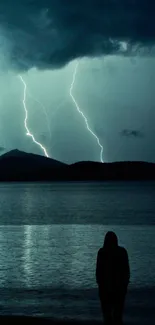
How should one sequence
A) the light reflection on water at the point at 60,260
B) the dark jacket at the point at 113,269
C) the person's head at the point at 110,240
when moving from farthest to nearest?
the light reflection on water at the point at 60,260, the dark jacket at the point at 113,269, the person's head at the point at 110,240

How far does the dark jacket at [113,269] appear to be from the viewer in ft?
32.2

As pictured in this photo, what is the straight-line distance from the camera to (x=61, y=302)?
51.1 feet

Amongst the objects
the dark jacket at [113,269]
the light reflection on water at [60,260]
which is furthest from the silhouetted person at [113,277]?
the light reflection on water at [60,260]

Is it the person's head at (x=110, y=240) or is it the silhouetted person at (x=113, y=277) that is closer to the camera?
the person's head at (x=110, y=240)

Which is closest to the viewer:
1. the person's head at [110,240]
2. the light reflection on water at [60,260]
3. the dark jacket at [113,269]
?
the person's head at [110,240]

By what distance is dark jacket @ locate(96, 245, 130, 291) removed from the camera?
386 inches

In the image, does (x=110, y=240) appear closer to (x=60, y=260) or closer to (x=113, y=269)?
(x=113, y=269)

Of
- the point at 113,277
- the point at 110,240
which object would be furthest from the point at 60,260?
the point at 110,240

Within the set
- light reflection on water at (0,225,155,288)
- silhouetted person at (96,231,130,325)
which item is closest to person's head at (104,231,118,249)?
silhouetted person at (96,231,130,325)

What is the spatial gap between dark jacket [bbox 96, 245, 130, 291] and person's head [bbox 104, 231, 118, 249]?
0.09 m

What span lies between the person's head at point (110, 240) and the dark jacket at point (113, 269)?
0.29ft

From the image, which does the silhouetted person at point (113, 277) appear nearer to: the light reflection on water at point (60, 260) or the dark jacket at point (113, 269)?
the dark jacket at point (113, 269)

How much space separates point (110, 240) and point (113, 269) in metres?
0.64

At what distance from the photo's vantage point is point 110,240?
9562mm
